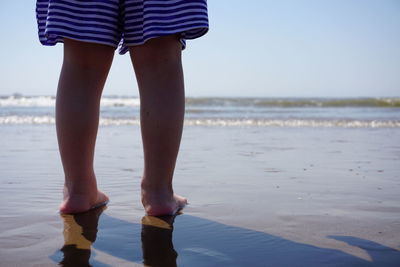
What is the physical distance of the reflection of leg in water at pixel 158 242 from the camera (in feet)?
3.34

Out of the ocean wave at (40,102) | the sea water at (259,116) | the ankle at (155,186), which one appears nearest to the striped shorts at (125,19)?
the ankle at (155,186)

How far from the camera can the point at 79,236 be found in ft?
3.98

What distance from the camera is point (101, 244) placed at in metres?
1.15

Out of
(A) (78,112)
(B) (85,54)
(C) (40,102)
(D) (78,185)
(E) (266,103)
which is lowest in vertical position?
(C) (40,102)

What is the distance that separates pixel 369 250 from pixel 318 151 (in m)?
2.50

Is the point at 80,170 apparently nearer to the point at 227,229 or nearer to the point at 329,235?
the point at 227,229

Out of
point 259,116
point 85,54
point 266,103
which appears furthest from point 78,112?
point 266,103

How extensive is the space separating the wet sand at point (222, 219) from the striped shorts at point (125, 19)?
2.09ft

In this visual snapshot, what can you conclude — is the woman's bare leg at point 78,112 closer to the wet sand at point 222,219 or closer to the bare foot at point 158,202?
the wet sand at point 222,219

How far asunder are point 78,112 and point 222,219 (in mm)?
641

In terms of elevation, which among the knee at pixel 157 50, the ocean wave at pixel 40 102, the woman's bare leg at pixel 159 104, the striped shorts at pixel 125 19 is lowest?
the ocean wave at pixel 40 102

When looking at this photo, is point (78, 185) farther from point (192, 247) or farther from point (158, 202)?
point (192, 247)

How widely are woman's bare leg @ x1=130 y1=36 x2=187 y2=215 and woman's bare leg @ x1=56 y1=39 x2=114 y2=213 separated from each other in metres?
0.16

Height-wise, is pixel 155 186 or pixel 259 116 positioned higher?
pixel 259 116
